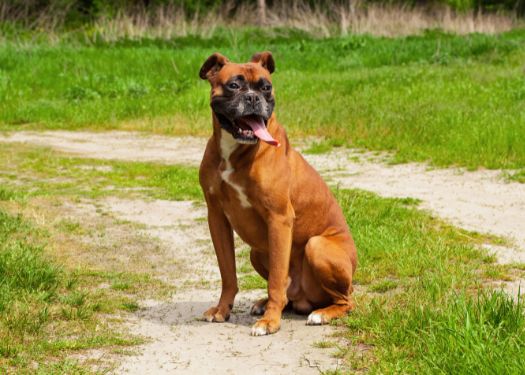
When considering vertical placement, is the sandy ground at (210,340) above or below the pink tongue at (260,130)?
below

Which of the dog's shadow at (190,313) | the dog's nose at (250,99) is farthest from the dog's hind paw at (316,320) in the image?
the dog's nose at (250,99)

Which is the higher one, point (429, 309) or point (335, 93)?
point (429, 309)

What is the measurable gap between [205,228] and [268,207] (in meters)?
3.65

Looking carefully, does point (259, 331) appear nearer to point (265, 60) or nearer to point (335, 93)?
point (265, 60)

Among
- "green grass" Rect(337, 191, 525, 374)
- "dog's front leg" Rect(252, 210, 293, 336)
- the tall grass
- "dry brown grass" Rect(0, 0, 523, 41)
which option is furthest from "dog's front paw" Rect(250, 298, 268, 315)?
"dry brown grass" Rect(0, 0, 523, 41)

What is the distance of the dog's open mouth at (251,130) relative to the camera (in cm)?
543

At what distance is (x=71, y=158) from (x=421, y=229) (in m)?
7.08

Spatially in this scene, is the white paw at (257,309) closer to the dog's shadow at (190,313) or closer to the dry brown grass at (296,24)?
the dog's shadow at (190,313)

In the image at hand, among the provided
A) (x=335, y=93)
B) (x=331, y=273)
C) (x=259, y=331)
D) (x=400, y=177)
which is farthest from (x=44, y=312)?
(x=335, y=93)

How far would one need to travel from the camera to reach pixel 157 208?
33.2 ft

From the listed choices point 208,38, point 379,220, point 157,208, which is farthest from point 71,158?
point 208,38

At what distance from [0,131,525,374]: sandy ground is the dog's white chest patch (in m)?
0.84

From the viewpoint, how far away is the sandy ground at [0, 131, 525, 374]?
16.5ft

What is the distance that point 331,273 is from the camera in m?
5.60
